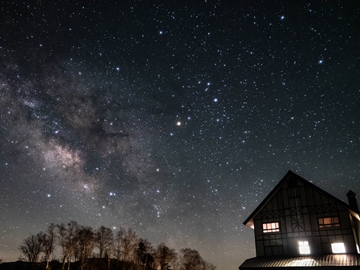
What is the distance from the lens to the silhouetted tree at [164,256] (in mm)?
53094

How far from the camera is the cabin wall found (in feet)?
83.0

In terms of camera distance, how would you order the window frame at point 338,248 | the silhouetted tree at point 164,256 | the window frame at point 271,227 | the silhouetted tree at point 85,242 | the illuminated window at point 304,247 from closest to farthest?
the window frame at point 338,248 < the illuminated window at point 304,247 < the window frame at point 271,227 < the silhouetted tree at point 85,242 < the silhouetted tree at point 164,256

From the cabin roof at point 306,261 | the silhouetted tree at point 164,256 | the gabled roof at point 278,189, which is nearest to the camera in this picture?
the cabin roof at point 306,261

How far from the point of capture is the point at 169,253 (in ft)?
178

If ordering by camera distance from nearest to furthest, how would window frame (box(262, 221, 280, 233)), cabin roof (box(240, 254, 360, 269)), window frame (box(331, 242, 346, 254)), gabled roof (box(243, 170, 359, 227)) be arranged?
cabin roof (box(240, 254, 360, 269)) < window frame (box(331, 242, 346, 254)) < gabled roof (box(243, 170, 359, 227)) < window frame (box(262, 221, 280, 233))

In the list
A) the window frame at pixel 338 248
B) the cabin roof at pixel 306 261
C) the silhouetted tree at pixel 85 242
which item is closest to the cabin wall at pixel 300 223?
the window frame at pixel 338 248

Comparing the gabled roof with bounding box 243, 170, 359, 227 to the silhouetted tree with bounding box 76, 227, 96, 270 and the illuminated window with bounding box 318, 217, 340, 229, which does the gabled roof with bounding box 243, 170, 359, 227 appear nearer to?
the illuminated window with bounding box 318, 217, 340, 229

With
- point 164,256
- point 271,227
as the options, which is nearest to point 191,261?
point 164,256

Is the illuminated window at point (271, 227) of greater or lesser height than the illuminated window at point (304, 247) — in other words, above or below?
above

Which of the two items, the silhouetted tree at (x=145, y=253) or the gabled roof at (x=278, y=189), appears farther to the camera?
the silhouetted tree at (x=145, y=253)

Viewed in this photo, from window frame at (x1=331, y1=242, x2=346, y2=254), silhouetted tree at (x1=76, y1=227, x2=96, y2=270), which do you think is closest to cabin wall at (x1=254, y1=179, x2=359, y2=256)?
window frame at (x1=331, y1=242, x2=346, y2=254)

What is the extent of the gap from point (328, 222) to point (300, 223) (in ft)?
7.75

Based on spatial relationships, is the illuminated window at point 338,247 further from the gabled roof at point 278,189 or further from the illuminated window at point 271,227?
the illuminated window at point 271,227

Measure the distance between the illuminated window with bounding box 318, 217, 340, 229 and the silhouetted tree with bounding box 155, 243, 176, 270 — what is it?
34.3 m
